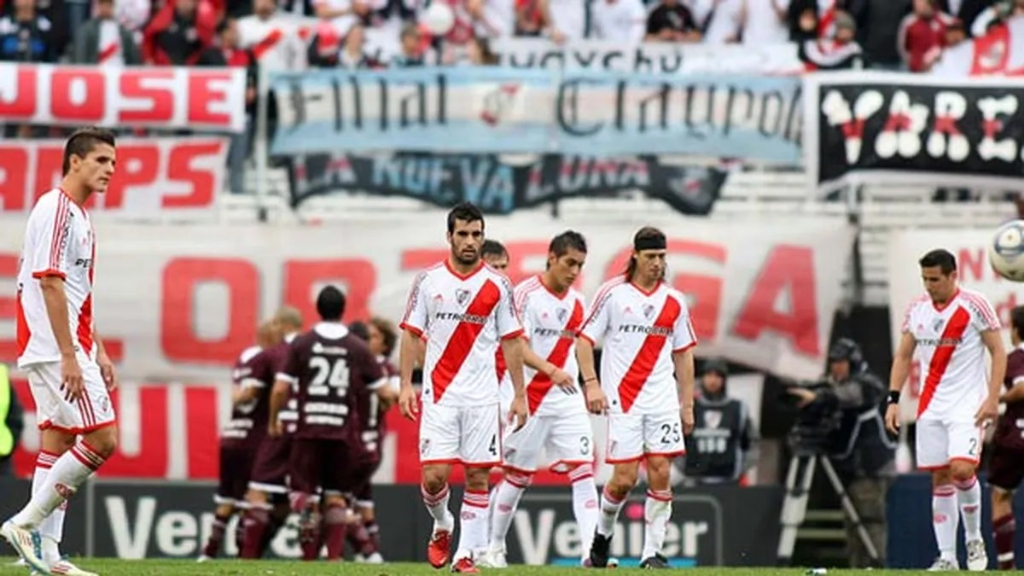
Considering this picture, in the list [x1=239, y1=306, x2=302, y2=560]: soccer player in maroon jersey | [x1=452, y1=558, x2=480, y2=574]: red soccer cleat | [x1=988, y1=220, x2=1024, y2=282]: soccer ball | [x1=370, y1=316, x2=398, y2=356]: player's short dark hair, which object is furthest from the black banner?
[x1=452, y1=558, x2=480, y2=574]: red soccer cleat

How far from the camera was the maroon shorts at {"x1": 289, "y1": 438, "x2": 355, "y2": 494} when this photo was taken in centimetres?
2045

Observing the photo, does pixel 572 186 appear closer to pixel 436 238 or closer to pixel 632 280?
pixel 436 238

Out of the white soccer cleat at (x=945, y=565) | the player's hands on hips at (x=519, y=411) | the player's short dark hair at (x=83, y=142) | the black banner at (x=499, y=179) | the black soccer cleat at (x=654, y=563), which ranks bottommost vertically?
the white soccer cleat at (x=945, y=565)

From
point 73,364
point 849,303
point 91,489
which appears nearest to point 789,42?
point 849,303

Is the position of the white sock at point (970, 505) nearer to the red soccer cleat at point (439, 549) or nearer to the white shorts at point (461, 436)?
the white shorts at point (461, 436)

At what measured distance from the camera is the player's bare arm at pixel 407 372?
15391mm

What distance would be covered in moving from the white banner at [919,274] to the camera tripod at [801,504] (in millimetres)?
985

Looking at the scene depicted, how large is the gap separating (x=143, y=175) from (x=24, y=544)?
12100mm

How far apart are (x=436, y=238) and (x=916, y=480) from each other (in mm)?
5463

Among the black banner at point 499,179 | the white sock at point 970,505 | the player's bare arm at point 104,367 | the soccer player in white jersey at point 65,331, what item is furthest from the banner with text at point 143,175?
the soccer player in white jersey at point 65,331

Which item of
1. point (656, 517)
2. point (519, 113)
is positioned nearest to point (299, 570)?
point (656, 517)

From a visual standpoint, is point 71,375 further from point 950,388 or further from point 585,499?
point 950,388

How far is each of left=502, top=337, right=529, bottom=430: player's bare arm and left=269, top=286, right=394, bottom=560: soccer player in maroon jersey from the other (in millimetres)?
4354

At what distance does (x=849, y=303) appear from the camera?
25.6 m
